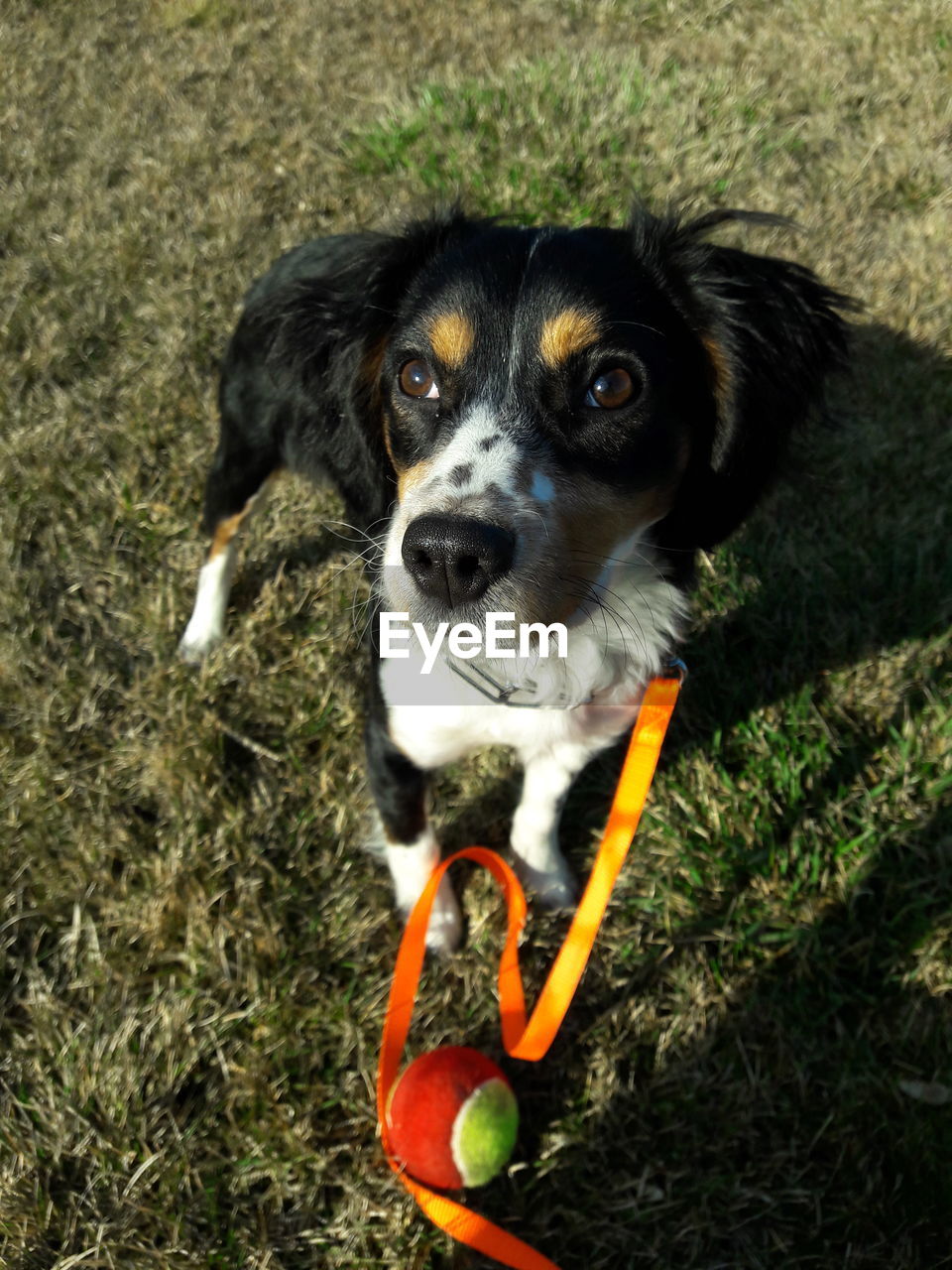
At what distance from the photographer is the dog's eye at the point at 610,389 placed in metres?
1.71

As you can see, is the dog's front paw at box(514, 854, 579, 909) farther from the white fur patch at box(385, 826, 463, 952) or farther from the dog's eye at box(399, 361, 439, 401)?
the dog's eye at box(399, 361, 439, 401)

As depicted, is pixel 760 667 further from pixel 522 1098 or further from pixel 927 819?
pixel 522 1098

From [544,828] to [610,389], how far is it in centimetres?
121

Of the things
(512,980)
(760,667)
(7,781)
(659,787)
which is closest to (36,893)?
(7,781)

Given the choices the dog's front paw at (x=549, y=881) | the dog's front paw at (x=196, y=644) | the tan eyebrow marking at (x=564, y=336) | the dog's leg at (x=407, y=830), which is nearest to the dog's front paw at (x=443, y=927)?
the dog's leg at (x=407, y=830)

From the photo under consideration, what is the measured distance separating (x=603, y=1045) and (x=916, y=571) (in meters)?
1.91

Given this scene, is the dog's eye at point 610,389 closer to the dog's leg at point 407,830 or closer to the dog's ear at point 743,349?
the dog's ear at point 743,349

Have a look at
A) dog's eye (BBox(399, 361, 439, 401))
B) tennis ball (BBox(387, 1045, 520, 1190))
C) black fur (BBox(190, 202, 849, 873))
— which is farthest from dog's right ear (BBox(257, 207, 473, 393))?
tennis ball (BBox(387, 1045, 520, 1190))

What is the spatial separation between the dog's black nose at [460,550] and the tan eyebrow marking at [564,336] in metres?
0.41

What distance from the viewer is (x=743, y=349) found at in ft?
6.02

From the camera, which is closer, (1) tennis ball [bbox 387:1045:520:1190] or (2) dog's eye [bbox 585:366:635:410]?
(2) dog's eye [bbox 585:366:635:410]

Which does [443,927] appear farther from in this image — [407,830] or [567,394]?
[567,394]

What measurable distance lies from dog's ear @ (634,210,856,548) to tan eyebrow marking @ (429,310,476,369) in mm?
490

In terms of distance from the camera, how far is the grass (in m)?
1.99
